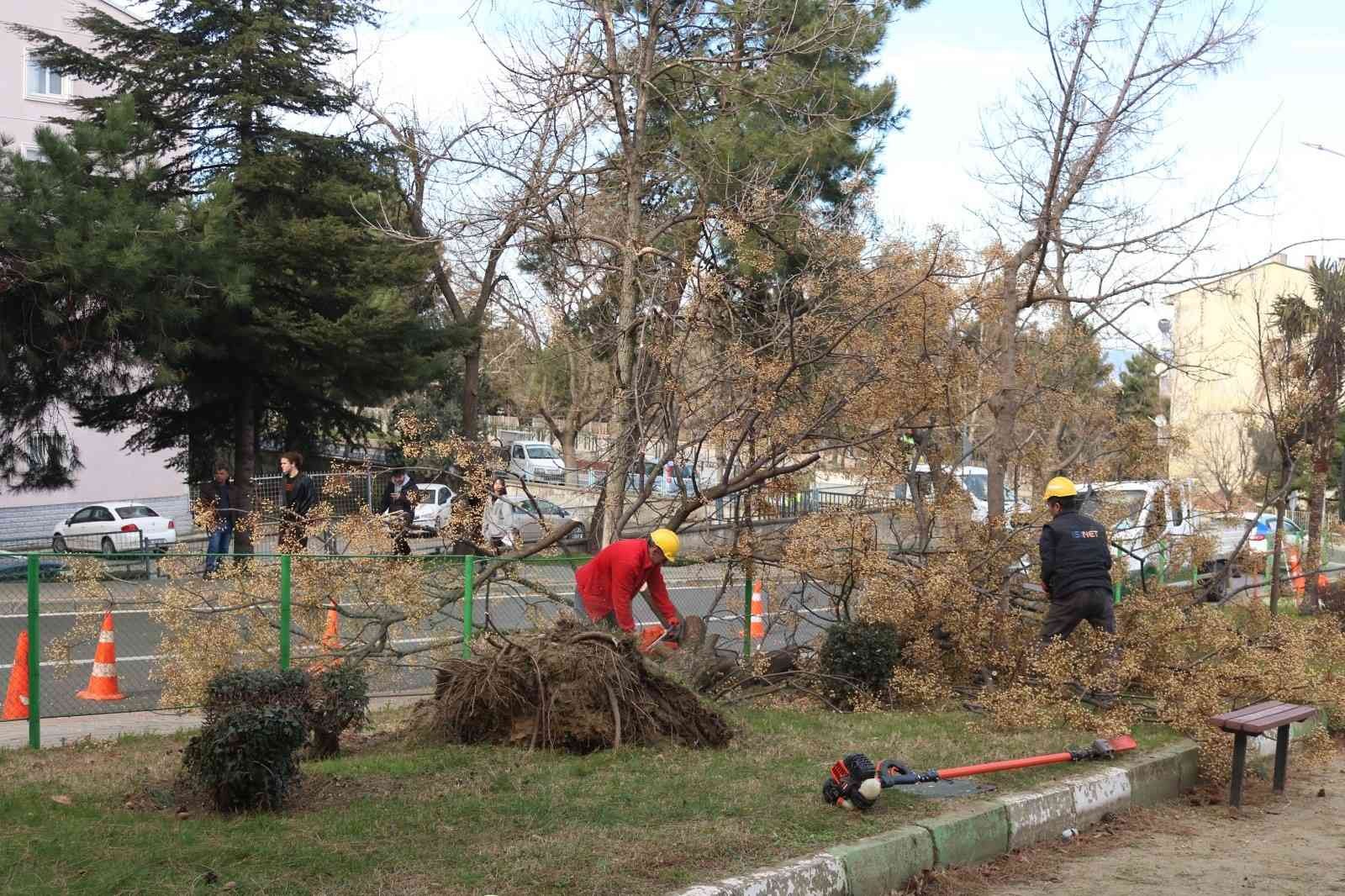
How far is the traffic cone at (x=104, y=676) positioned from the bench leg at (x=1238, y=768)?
7499mm

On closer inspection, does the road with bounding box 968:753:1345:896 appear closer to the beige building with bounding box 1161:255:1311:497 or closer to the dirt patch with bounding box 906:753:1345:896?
the dirt patch with bounding box 906:753:1345:896

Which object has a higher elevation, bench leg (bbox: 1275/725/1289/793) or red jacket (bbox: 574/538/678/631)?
red jacket (bbox: 574/538/678/631)

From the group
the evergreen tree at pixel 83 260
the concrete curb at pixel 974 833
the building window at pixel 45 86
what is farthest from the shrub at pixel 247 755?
the building window at pixel 45 86

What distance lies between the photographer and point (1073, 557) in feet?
28.0

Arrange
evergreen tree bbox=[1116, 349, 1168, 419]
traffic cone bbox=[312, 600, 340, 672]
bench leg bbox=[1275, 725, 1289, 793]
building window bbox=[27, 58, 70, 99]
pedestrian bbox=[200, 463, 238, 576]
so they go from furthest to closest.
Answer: evergreen tree bbox=[1116, 349, 1168, 419], building window bbox=[27, 58, 70, 99], traffic cone bbox=[312, 600, 340, 672], pedestrian bbox=[200, 463, 238, 576], bench leg bbox=[1275, 725, 1289, 793]

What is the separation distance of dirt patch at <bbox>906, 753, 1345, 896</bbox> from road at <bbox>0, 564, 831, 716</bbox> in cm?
383

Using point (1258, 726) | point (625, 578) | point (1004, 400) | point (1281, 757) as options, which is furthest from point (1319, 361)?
point (625, 578)

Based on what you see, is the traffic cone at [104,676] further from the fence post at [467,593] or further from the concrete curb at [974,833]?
the concrete curb at [974,833]

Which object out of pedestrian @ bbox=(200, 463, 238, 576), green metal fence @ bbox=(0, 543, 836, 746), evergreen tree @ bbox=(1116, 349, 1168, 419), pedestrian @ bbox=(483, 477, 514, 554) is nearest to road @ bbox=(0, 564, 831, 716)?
green metal fence @ bbox=(0, 543, 836, 746)

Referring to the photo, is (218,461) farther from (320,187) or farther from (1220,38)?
(1220,38)

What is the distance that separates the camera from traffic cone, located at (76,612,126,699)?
9234 millimetres

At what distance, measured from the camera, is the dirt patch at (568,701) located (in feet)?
24.1

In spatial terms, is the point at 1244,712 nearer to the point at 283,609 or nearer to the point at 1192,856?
the point at 1192,856

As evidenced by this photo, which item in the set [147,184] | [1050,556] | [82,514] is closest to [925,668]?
[1050,556]
